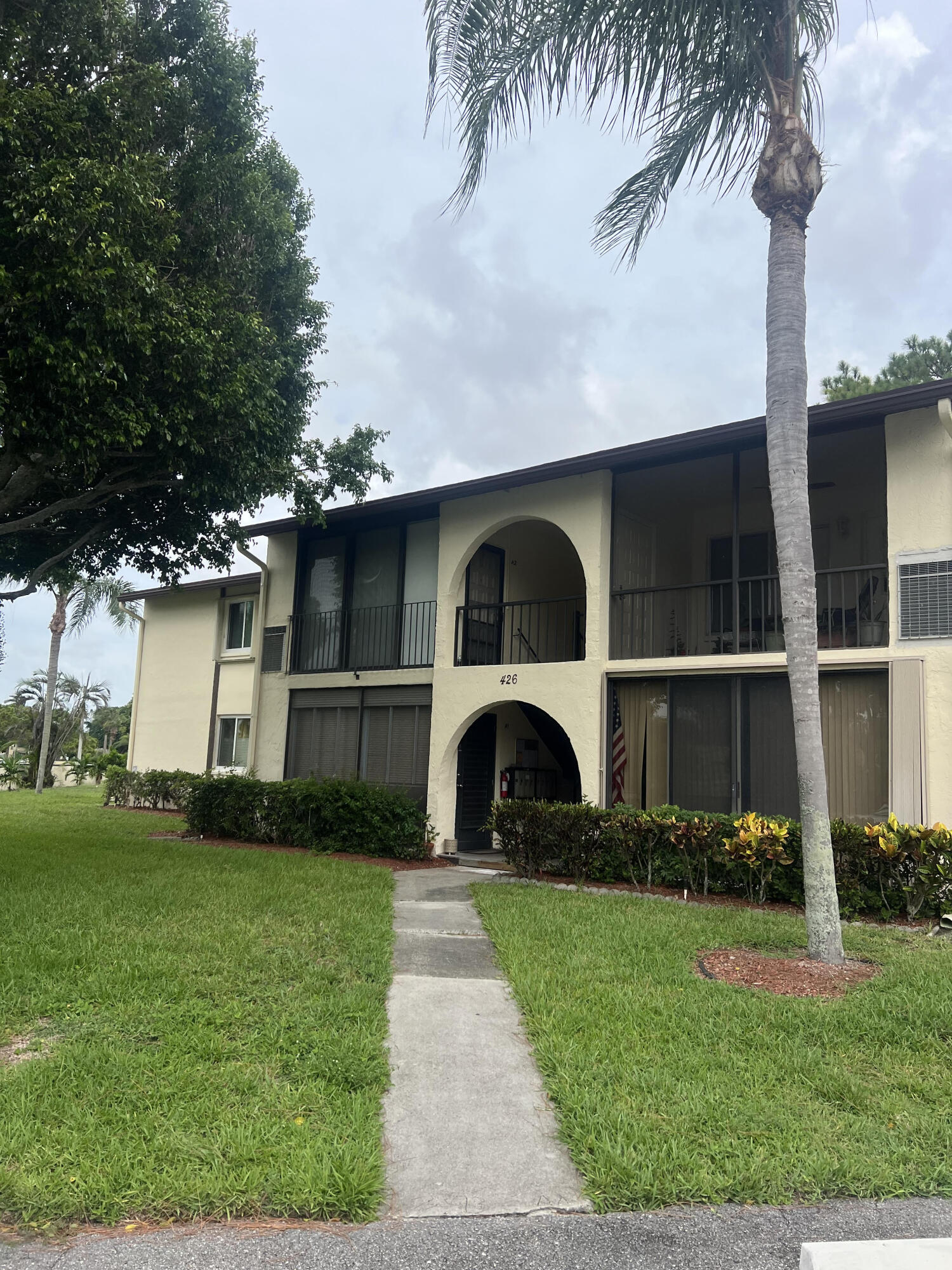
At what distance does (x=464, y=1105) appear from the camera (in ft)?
14.5

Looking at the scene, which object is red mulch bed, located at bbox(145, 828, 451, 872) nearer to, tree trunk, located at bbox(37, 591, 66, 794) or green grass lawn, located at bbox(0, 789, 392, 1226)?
green grass lawn, located at bbox(0, 789, 392, 1226)

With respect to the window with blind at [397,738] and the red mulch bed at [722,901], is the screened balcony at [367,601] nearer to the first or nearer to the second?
the window with blind at [397,738]

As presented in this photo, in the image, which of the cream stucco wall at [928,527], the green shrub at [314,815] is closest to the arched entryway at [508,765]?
the green shrub at [314,815]

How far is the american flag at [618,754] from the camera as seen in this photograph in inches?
498

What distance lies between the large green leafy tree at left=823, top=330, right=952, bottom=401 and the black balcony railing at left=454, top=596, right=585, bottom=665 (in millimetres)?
13177

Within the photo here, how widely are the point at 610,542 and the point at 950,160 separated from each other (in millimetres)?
9056

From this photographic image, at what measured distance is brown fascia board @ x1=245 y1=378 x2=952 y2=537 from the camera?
1004cm

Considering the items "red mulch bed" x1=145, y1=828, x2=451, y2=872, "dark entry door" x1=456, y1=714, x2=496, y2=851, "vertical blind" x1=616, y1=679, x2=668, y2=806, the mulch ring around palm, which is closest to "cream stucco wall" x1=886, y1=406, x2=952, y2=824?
"vertical blind" x1=616, y1=679, x2=668, y2=806

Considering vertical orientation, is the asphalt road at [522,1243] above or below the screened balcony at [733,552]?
below

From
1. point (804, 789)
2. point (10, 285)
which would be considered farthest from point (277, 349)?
point (804, 789)

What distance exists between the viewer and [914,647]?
9977 millimetres

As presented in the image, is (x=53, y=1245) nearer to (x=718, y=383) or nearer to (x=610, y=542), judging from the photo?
(x=610, y=542)

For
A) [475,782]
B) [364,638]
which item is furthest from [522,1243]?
[364,638]

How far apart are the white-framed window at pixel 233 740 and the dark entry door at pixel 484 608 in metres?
5.82
